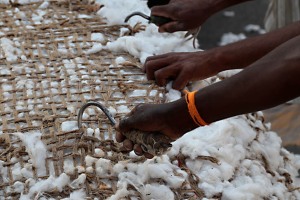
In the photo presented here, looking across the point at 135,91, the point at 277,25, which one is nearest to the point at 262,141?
the point at 135,91

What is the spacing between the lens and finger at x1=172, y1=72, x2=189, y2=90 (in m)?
1.59

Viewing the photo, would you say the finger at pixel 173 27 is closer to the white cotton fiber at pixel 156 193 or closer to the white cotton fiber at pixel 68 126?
→ the white cotton fiber at pixel 68 126

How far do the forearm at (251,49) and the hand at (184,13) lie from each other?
226 mm

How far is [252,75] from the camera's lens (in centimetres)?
110

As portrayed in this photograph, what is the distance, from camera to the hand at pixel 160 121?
3.94 ft

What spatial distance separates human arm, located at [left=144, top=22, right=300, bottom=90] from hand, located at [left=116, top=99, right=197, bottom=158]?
323 millimetres

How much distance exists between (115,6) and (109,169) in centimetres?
74

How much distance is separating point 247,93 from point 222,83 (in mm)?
57

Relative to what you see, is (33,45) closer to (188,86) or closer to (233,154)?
(188,86)

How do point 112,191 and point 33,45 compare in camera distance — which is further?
point 33,45

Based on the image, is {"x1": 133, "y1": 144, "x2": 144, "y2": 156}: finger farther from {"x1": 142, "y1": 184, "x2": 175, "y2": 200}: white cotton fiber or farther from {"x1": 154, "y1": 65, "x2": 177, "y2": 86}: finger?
{"x1": 154, "y1": 65, "x2": 177, "y2": 86}: finger

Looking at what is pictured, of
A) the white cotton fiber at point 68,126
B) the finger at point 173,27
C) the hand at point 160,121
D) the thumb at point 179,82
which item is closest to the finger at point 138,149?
the hand at point 160,121

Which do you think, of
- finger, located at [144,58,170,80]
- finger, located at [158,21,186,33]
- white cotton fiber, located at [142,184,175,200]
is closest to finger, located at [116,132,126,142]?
white cotton fiber, located at [142,184,175,200]

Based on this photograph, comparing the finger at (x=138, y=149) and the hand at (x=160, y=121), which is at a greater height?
the hand at (x=160, y=121)
